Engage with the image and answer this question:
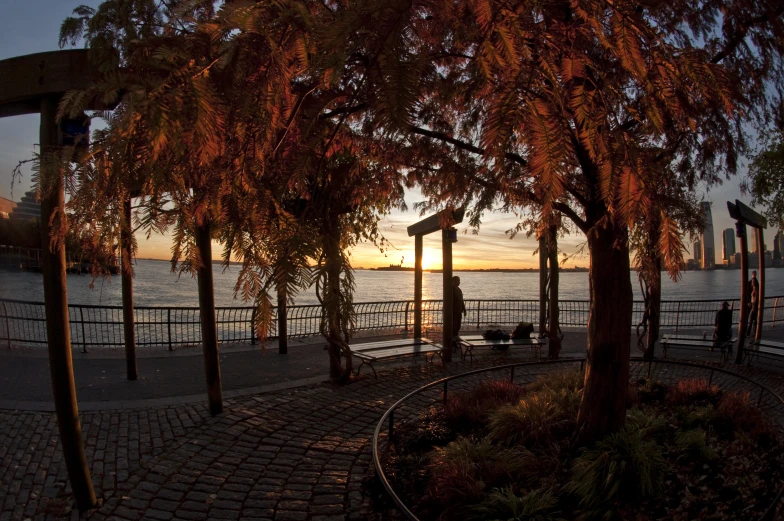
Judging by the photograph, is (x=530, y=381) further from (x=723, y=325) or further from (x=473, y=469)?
(x=723, y=325)

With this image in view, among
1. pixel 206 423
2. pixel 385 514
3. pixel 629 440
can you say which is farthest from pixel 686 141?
pixel 206 423

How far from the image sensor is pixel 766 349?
1111 cm

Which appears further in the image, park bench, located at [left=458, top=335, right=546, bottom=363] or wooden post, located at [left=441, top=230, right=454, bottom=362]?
park bench, located at [left=458, top=335, right=546, bottom=363]

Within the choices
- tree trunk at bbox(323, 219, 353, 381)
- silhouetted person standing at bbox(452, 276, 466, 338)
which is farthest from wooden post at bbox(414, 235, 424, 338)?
tree trunk at bbox(323, 219, 353, 381)

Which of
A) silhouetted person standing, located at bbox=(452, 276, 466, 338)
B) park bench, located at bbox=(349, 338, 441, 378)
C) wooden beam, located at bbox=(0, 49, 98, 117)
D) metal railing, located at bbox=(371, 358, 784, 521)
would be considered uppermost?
wooden beam, located at bbox=(0, 49, 98, 117)

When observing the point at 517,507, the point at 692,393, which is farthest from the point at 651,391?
the point at 517,507

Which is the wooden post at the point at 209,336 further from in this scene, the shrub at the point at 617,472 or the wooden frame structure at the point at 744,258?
the wooden frame structure at the point at 744,258

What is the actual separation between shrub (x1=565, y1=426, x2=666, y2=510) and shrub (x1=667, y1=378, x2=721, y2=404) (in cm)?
235

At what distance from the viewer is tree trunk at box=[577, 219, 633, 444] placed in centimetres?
518

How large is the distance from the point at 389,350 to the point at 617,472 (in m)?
6.51

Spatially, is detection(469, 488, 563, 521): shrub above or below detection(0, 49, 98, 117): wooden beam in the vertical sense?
below

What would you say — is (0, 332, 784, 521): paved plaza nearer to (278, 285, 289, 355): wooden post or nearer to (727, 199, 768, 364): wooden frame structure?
(727, 199, 768, 364): wooden frame structure

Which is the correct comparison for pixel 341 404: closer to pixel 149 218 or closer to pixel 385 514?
pixel 385 514

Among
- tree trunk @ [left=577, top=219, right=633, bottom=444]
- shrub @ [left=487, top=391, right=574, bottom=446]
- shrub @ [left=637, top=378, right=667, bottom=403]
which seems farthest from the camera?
shrub @ [left=637, top=378, right=667, bottom=403]
